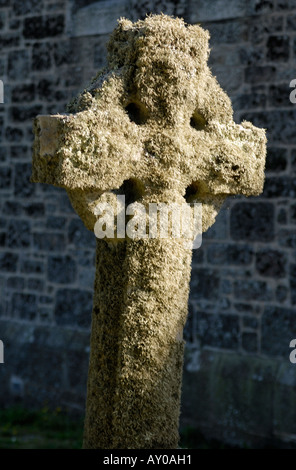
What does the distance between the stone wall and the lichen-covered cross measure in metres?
2.97

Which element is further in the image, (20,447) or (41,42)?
(41,42)

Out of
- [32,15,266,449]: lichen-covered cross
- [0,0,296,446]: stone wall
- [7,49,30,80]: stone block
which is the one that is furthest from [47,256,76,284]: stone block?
[32,15,266,449]: lichen-covered cross

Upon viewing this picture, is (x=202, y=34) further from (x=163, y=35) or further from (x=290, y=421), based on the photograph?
(x=290, y=421)

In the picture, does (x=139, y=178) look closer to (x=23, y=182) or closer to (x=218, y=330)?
(x=218, y=330)

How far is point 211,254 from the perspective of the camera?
564cm

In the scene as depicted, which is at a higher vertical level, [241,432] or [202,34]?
[202,34]

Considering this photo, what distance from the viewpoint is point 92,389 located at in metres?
2.45

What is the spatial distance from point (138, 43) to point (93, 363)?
1154 millimetres

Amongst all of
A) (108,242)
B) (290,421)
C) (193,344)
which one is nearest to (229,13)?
(193,344)

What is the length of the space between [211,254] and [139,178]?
3358 mm

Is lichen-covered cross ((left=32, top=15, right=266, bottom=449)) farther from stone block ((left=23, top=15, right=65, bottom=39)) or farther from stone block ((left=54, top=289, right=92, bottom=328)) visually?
stone block ((left=23, top=15, right=65, bottom=39))

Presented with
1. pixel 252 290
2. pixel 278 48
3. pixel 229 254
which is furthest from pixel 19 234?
pixel 278 48

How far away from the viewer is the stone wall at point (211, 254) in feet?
17.3
